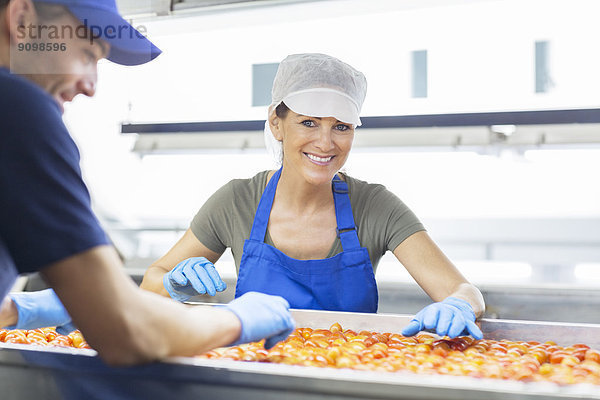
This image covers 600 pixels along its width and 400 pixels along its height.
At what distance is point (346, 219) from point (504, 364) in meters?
1.18

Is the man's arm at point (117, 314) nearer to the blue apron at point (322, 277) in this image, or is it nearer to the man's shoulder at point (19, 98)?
the man's shoulder at point (19, 98)

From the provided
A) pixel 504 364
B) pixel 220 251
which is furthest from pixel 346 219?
pixel 504 364

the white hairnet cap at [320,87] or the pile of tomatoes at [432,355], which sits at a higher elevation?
the white hairnet cap at [320,87]

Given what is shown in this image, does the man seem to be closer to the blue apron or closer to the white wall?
the blue apron

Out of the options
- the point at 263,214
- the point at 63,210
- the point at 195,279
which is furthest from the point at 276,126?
the point at 63,210

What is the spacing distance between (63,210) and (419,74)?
3375mm

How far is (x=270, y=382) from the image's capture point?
1199 mm

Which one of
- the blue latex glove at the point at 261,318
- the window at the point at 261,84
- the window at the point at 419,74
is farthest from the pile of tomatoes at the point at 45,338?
the window at the point at 419,74

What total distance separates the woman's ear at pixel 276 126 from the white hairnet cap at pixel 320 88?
0.08m

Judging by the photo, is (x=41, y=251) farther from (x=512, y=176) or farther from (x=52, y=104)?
(x=512, y=176)

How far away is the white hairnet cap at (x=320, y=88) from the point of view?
8.05 ft

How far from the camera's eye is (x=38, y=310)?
1.81m

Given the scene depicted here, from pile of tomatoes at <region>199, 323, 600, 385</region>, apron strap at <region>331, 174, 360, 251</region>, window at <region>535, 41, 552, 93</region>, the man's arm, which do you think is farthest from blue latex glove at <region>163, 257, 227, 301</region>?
window at <region>535, 41, 552, 93</region>

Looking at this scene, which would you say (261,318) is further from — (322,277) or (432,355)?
(322,277)
